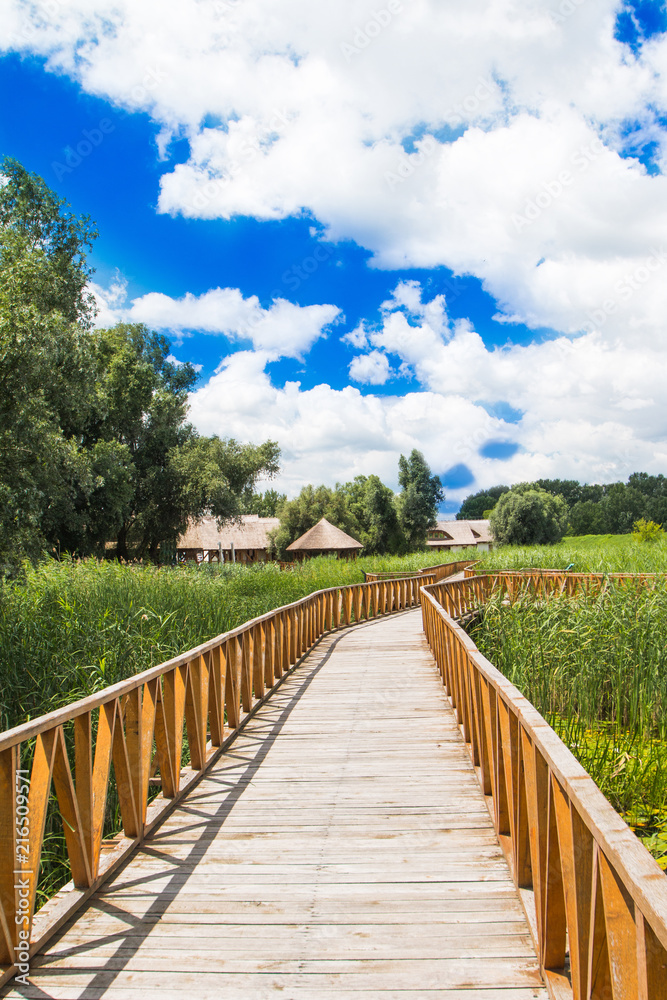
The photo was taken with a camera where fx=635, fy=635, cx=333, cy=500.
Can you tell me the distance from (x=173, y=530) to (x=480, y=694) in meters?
29.4

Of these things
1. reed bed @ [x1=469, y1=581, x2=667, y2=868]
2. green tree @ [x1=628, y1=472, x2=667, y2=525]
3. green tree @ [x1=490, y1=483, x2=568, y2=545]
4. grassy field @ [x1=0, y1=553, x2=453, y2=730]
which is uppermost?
green tree @ [x1=628, y1=472, x2=667, y2=525]

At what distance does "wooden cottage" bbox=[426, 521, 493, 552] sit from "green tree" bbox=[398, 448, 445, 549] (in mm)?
7426

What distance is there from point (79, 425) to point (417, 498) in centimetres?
3269

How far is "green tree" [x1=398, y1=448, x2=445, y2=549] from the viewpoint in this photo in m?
52.5

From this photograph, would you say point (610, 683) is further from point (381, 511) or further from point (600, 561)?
point (381, 511)

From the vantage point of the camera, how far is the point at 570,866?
1965mm

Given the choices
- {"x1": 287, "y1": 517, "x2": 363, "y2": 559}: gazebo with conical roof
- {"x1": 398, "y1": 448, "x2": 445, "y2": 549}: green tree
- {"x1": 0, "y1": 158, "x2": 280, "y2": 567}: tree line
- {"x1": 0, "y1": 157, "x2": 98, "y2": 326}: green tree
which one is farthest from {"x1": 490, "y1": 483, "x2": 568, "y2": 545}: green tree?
{"x1": 0, "y1": 157, "x2": 98, "y2": 326}: green tree

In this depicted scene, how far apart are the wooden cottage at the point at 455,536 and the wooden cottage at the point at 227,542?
18400mm

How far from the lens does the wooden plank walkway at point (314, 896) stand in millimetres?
2369

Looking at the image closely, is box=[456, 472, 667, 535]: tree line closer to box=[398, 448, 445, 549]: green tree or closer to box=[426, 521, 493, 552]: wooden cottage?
box=[426, 521, 493, 552]: wooden cottage

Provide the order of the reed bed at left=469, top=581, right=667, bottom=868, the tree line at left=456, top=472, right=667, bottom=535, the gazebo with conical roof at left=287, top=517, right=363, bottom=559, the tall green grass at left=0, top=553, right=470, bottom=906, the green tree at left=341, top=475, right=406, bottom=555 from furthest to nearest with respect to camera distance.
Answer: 1. the tree line at left=456, top=472, right=667, bottom=535
2. the green tree at left=341, top=475, right=406, bottom=555
3. the gazebo with conical roof at left=287, top=517, right=363, bottom=559
4. the tall green grass at left=0, top=553, right=470, bottom=906
5. the reed bed at left=469, top=581, right=667, bottom=868

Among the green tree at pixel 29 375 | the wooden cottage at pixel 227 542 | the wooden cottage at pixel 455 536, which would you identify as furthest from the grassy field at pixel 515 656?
the wooden cottage at pixel 455 536

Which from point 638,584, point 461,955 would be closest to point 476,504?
point 638,584

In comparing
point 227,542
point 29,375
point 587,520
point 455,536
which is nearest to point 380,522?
point 227,542
